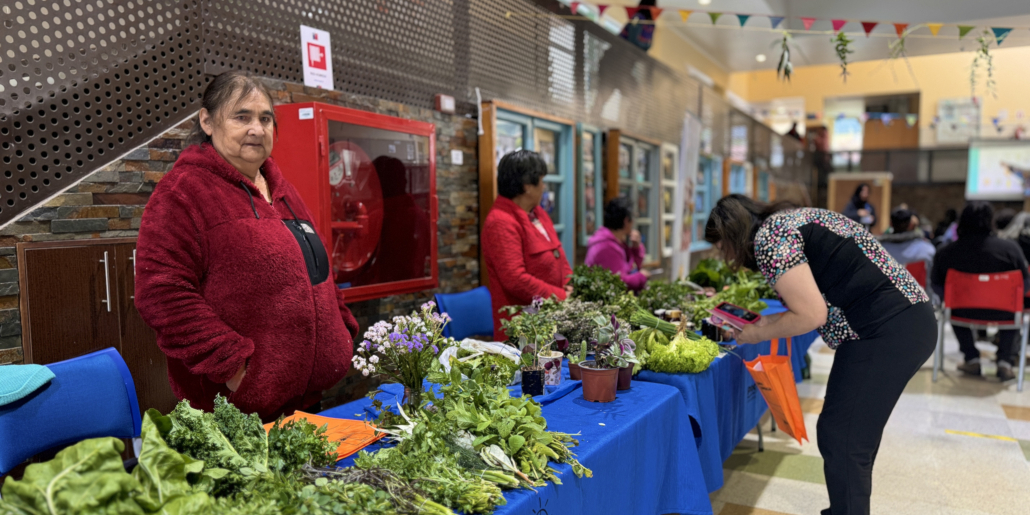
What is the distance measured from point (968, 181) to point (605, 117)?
14196 millimetres

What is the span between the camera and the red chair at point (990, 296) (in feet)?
18.7

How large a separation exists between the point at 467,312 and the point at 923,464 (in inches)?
117

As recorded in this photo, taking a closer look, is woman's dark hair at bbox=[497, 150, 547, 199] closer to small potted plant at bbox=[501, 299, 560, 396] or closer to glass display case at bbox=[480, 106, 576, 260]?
small potted plant at bbox=[501, 299, 560, 396]

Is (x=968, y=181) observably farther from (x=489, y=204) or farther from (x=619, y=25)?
(x=489, y=204)

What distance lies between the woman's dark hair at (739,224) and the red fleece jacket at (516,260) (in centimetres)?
103

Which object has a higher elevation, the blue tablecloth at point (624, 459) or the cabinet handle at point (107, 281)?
the cabinet handle at point (107, 281)

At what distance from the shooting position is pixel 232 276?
79.0 inches

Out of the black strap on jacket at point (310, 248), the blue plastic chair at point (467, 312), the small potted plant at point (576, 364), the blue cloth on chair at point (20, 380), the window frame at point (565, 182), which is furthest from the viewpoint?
the window frame at point (565, 182)

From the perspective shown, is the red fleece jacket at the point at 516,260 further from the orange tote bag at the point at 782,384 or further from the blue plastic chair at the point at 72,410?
the blue plastic chair at the point at 72,410

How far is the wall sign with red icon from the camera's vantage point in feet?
10.9

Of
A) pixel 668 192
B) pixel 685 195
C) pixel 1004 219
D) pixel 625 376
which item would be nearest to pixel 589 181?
pixel 685 195

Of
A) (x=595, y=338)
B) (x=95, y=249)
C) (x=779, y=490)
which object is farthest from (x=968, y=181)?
(x=95, y=249)

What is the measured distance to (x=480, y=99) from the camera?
4605 mm

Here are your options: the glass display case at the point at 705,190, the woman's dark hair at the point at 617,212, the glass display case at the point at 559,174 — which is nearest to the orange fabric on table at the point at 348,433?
the woman's dark hair at the point at 617,212
